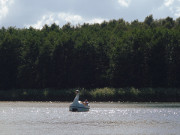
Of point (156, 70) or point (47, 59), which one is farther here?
point (47, 59)

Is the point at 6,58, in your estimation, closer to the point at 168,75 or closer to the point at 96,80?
the point at 96,80

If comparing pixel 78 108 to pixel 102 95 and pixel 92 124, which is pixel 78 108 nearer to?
pixel 92 124

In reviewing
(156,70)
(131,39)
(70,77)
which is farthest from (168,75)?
(70,77)

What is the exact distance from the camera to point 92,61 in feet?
375

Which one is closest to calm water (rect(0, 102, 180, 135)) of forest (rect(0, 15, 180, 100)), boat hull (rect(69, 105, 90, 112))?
boat hull (rect(69, 105, 90, 112))

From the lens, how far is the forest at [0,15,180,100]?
10850 centimetres

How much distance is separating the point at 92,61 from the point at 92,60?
251mm

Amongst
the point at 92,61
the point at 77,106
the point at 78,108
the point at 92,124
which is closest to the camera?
the point at 92,124

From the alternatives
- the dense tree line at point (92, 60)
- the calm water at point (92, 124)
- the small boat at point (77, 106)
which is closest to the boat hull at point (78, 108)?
the small boat at point (77, 106)

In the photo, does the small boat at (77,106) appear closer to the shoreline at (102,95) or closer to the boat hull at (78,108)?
the boat hull at (78,108)

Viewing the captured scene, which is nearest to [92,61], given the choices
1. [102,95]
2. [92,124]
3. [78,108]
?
[102,95]

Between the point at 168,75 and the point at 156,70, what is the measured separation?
2644mm

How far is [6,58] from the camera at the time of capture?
4665 inches

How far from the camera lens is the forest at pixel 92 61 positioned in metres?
108
